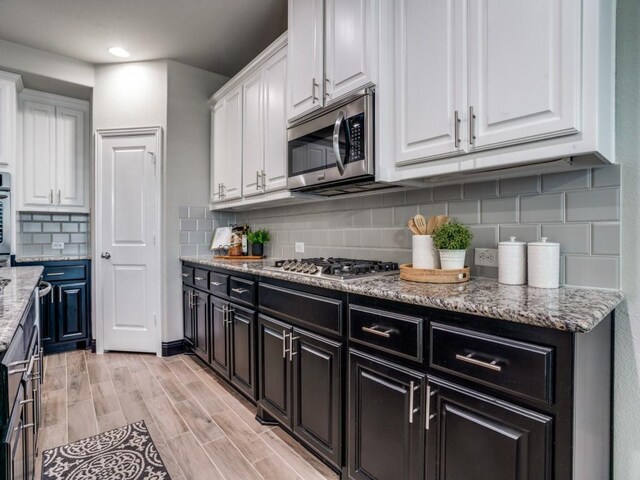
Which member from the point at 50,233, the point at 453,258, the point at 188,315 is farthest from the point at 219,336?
the point at 50,233

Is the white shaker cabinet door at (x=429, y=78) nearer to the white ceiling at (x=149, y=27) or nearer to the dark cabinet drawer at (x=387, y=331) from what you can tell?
the dark cabinet drawer at (x=387, y=331)

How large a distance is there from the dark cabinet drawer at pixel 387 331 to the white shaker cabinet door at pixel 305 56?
1.23 meters

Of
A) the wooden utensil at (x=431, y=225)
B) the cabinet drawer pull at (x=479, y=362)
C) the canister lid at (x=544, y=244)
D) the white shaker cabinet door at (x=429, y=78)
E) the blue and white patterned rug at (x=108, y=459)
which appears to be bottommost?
the blue and white patterned rug at (x=108, y=459)

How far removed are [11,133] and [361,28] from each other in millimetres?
3280

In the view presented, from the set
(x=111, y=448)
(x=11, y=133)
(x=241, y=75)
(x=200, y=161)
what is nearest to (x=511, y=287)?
(x=111, y=448)

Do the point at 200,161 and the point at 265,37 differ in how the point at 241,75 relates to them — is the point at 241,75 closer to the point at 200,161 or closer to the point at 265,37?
the point at 265,37

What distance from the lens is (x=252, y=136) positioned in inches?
108

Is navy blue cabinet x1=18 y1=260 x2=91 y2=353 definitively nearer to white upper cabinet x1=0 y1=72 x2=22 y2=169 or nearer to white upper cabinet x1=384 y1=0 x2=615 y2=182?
white upper cabinet x1=0 y1=72 x2=22 y2=169

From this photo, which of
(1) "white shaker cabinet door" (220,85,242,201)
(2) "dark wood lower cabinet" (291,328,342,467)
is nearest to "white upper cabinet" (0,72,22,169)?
(1) "white shaker cabinet door" (220,85,242,201)

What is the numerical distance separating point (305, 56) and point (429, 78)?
897 mm

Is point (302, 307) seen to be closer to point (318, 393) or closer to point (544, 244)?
point (318, 393)

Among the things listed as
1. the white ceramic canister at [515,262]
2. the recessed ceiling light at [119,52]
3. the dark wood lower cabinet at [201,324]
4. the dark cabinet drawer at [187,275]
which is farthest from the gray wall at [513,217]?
the recessed ceiling light at [119,52]

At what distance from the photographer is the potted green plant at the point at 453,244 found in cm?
150

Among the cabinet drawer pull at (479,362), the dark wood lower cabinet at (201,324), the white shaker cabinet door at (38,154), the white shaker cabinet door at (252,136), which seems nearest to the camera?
the cabinet drawer pull at (479,362)
